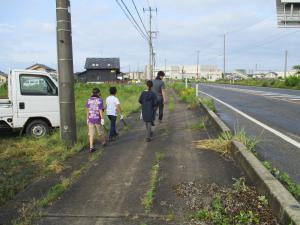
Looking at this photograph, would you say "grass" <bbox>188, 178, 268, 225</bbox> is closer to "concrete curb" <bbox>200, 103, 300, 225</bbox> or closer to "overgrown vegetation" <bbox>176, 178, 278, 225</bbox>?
"overgrown vegetation" <bbox>176, 178, 278, 225</bbox>

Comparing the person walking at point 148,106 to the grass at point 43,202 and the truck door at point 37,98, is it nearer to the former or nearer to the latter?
the truck door at point 37,98

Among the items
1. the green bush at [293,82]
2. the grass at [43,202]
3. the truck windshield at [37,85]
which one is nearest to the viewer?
the grass at [43,202]

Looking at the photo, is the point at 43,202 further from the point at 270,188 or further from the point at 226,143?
the point at 226,143

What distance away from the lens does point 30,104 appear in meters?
10.4

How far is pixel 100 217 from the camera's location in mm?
4664

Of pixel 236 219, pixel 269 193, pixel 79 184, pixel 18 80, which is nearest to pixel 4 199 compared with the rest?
pixel 79 184

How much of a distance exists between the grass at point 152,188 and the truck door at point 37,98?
4.20m

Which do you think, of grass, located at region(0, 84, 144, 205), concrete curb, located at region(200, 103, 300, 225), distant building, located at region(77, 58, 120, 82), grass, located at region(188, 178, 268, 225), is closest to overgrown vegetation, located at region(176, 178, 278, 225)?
grass, located at region(188, 178, 268, 225)

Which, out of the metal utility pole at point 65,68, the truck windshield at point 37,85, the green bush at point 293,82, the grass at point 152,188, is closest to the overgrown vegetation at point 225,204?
the grass at point 152,188

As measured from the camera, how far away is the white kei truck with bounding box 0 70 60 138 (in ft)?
33.4

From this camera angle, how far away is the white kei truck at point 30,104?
1020 centimetres

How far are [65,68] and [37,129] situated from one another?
2459 mm

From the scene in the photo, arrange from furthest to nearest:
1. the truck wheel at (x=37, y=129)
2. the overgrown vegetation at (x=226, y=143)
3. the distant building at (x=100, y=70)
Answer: the distant building at (x=100, y=70) < the truck wheel at (x=37, y=129) < the overgrown vegetation at (x=226, y=143)

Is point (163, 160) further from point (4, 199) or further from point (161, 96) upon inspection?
point (161, 96)
